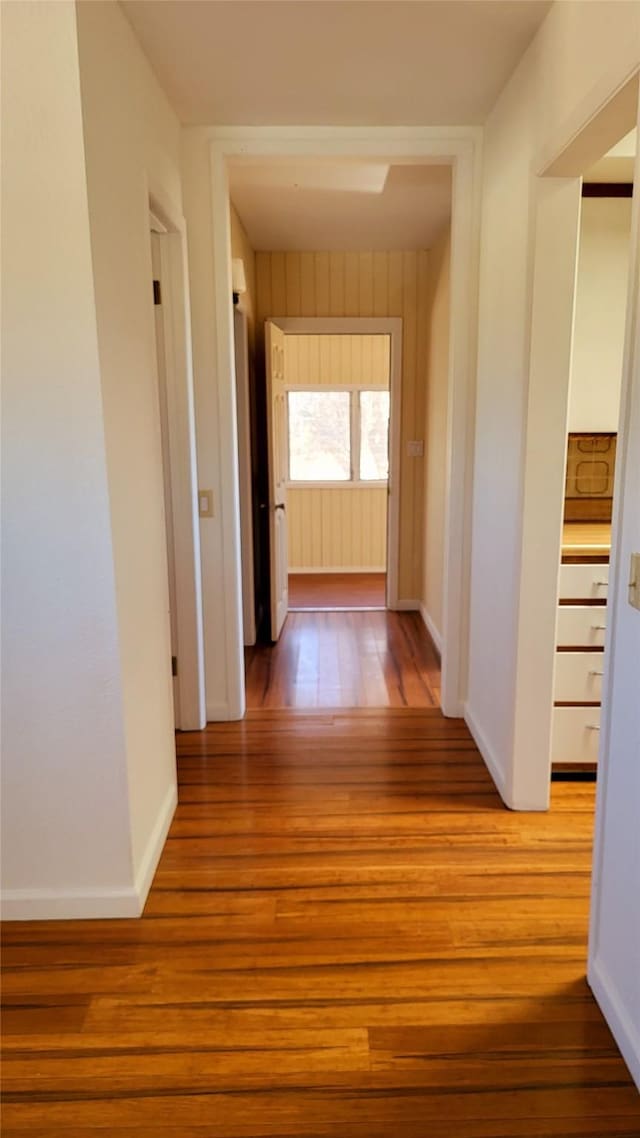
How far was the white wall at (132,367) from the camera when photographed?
184 centimetres

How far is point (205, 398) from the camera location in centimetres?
322

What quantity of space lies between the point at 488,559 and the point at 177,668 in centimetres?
146

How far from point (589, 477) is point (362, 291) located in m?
2.65

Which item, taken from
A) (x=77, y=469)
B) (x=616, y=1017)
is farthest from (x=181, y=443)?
(x=616, y=1017)

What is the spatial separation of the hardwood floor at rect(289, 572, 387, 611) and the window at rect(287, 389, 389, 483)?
2.99ft

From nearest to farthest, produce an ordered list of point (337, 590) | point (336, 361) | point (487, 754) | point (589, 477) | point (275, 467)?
point (487, 754), point (589, 477), point (275, 467), point (337, 590), point (336, 361)

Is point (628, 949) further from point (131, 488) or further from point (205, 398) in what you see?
point (205, 398)

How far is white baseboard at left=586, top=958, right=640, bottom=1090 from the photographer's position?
158 centimetres

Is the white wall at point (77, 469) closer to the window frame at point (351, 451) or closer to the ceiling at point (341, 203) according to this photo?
the ceiling at point (341, 203)

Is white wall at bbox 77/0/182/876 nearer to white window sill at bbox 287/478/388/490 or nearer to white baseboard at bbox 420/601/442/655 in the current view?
white baseboard at bbox 420/601/442/655

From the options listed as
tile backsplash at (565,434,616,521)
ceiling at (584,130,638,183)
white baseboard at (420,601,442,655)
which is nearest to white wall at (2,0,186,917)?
ceiling at (584,130,638,183)

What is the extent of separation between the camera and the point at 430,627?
195 inches

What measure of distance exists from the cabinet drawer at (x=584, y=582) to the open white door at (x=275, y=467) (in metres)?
2.42

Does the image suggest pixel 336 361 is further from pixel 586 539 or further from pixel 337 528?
pixel 586 539
